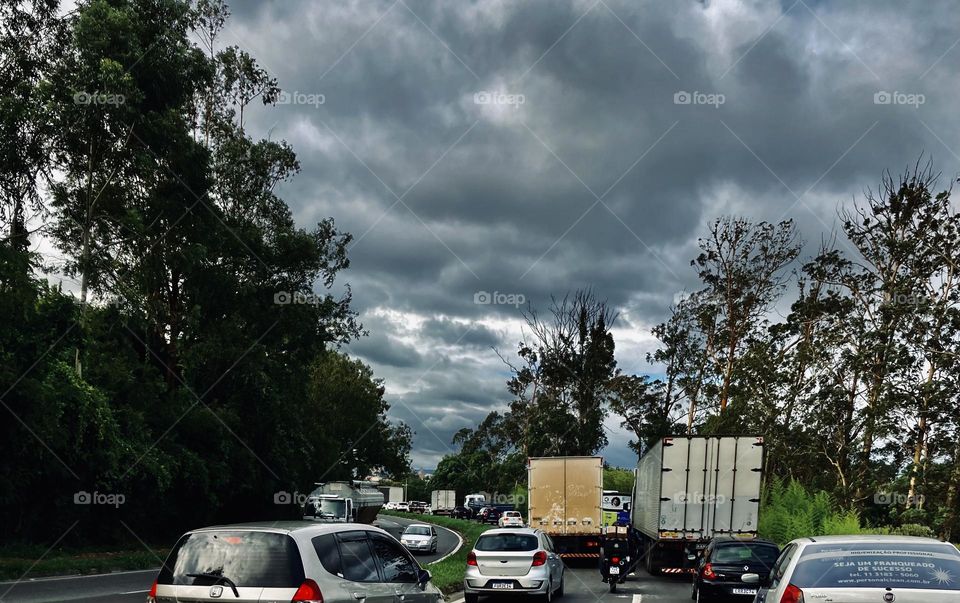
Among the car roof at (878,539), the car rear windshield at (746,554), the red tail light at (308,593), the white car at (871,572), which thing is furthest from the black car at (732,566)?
the red tail light at (308,593)

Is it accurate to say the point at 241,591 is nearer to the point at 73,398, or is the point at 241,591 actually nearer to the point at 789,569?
the point at 789,569

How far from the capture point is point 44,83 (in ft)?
88.9

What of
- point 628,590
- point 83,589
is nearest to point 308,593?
point 83,589

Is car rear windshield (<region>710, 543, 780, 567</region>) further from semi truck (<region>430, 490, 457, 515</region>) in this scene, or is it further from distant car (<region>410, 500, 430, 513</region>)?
distant car (<region>410, 500, 430, 513</region>)

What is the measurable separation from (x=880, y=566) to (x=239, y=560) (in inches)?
206

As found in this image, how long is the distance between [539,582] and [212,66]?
24.7 metres

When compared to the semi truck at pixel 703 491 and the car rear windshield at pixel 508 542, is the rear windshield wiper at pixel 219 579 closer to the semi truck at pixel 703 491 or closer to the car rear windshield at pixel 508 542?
the car rear windshield at pixel 508 542

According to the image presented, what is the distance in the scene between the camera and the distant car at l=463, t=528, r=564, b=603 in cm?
1655

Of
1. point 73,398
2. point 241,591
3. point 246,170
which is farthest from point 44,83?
point 241,591

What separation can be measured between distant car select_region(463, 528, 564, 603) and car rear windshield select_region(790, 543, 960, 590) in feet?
31.6

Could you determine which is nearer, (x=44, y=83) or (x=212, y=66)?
(x=44, y=83)

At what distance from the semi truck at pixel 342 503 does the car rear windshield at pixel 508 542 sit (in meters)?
17.5

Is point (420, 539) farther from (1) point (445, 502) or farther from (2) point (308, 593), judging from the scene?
(1) point (445, 502)

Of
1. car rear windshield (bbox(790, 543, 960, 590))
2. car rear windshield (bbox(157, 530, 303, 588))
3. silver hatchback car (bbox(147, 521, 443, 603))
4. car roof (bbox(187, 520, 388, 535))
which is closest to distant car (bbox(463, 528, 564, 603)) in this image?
car roof (bbox(187, 520, 388, 535))
